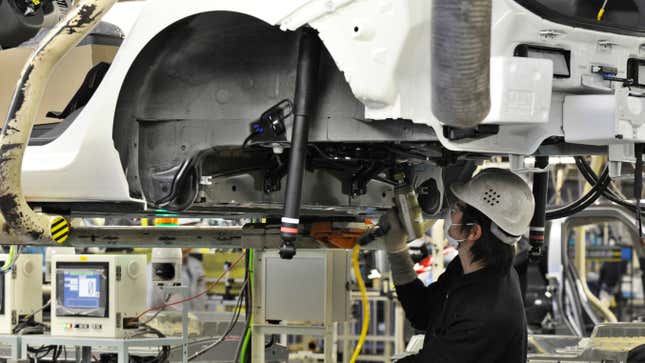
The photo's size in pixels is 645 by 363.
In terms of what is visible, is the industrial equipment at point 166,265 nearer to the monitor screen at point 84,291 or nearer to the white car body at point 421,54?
the monitor screen at point 84,291

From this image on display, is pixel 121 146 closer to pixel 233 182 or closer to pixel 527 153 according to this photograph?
pixel 233 182

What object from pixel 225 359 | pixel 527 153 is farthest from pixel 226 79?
pixel 225 359

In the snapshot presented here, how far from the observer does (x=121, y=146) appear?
11.7 feet

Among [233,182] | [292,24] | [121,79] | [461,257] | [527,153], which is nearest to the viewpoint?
[292,24]

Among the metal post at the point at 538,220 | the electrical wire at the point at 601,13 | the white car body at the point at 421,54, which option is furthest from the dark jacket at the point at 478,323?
the electrical wire at the point at 601,13

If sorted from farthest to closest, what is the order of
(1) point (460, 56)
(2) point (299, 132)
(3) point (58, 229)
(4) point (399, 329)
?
1. (4) point (399, 329)
2. (3) point (58, 229)
3. (2) point (299, 132)
4. (1) point (460, 56)

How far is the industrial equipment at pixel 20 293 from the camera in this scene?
6.68 metres

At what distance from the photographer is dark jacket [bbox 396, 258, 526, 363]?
3.92 meters

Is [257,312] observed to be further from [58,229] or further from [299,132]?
[299,132]

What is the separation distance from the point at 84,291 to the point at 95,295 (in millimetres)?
78

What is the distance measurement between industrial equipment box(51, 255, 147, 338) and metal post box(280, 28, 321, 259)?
3.48 m

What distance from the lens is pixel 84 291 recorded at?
6.32m

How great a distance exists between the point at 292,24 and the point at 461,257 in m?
1.63

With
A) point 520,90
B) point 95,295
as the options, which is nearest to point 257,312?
point 95,295
